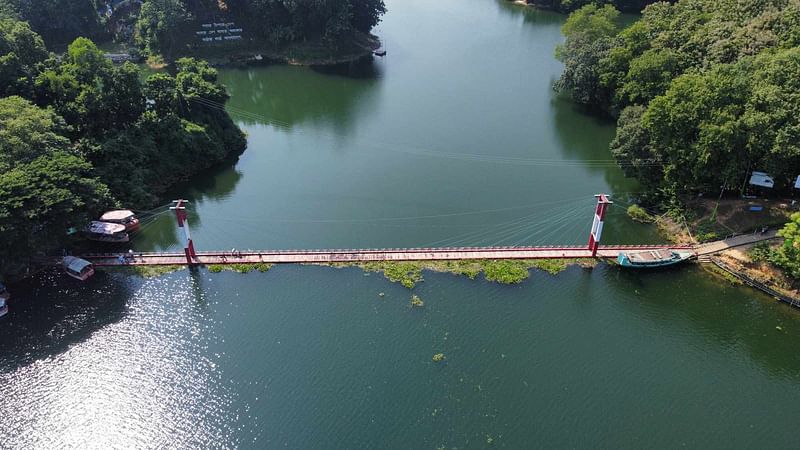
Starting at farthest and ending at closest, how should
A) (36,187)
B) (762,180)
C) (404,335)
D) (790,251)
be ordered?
(762,180)
(790,251)
(36,187)
(404,335)

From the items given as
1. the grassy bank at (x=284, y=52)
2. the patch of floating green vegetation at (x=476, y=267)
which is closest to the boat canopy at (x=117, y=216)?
the patch of floating green vegetation at (x=476, y=267)

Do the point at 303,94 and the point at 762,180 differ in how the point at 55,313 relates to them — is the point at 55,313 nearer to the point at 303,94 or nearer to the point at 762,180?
the point at 303,94

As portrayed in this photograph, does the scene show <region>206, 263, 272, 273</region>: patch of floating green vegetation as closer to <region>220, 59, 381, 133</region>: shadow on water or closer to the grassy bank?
<region>220, 59, 381, 133</region>: shadow on water

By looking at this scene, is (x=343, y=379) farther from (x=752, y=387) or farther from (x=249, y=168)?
(x=249, y=168)

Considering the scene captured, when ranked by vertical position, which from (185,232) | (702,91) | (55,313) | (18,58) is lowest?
(55,313)

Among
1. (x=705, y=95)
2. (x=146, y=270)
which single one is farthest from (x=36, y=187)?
(x=705, y=95)

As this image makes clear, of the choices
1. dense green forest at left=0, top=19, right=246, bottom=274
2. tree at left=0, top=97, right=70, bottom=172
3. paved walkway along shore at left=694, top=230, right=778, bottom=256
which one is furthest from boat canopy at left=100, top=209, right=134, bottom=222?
paved walkway along shore at left=694, top=230, right=778, bottom=256
